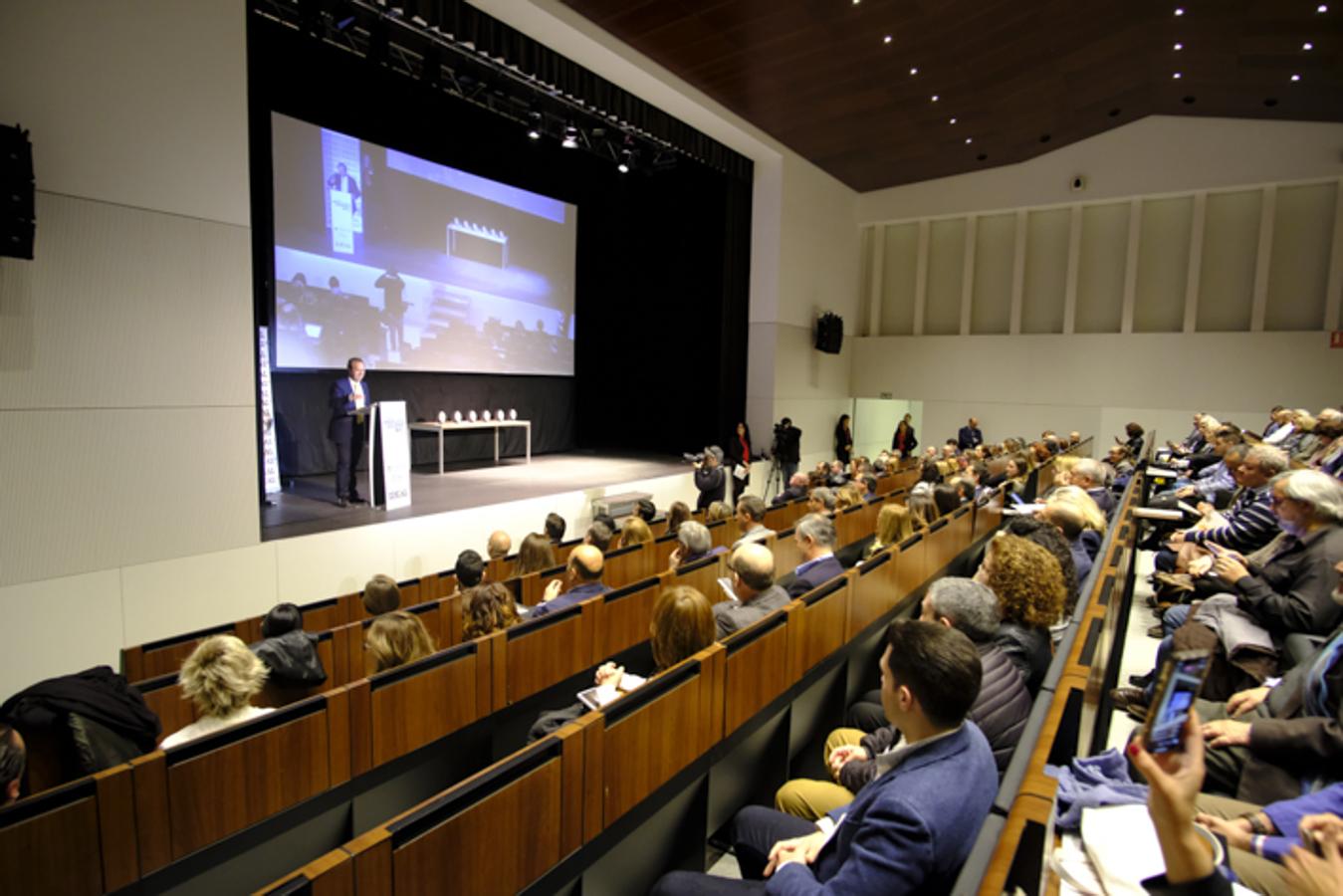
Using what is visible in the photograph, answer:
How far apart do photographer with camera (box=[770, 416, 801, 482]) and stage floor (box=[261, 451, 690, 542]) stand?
4.95ft

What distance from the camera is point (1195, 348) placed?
34.0 feet

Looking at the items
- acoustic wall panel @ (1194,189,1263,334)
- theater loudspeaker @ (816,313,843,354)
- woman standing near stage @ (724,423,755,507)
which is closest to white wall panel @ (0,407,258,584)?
woman standing near stage @ (724,423,755,507)

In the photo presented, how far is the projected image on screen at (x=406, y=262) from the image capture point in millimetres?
7352

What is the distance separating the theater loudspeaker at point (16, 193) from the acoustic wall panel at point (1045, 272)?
12.6 m

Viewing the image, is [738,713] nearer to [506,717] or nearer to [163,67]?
[506,717]

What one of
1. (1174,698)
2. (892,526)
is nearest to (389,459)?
(892,526)

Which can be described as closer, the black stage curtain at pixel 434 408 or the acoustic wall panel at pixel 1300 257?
the black stage curtain at pixel 434 408

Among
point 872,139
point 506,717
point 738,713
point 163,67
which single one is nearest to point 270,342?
point 163,67

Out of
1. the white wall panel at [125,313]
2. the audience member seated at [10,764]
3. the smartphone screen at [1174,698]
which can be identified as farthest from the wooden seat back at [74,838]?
the white wall panel at [125,313]

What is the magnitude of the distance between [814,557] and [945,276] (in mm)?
10718

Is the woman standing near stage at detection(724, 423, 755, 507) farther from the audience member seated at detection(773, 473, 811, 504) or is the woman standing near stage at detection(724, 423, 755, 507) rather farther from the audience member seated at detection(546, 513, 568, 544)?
the audience member seated at detection(546, 513, 568, 544)

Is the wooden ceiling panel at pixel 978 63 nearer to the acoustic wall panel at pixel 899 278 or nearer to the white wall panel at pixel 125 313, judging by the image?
the acoustic wall panel at pixel 899 278

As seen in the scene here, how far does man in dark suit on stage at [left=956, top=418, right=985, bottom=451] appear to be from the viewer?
1124cm

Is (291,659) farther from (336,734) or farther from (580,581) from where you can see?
(580,581)
